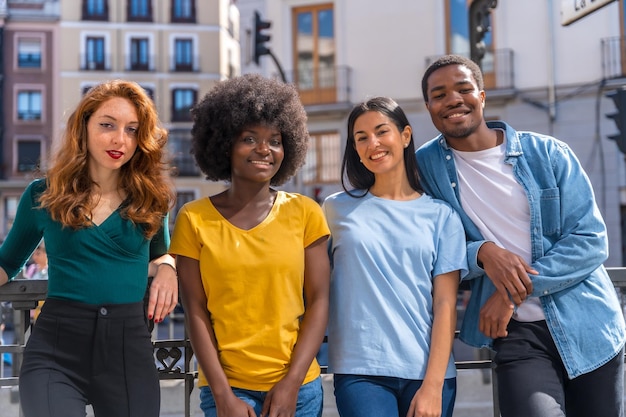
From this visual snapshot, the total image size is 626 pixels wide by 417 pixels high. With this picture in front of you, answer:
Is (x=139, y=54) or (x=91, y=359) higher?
(x=139, y=54)

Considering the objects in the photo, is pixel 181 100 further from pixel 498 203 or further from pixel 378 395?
pixel 378 395

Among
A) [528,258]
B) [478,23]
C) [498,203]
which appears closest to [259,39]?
[478,23]

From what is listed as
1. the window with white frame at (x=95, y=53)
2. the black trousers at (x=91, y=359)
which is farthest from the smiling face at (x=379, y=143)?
the window with white frame at (x=95, y=53)

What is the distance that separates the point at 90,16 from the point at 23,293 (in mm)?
40159

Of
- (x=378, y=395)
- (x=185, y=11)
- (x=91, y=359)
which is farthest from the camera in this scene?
(x=185, y=11)

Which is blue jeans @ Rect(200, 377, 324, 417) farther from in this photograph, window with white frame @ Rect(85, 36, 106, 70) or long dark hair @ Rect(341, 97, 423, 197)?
window with white frame @ Rect(85, 36, 106, 70)

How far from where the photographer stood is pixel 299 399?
263 cm

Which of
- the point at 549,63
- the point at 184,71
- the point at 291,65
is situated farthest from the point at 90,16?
the point at 549,63

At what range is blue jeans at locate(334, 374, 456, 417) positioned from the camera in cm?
264

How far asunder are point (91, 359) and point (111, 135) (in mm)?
828

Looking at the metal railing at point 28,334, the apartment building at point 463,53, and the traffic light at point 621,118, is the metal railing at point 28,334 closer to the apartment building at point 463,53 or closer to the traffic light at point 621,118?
the traffic light at point 621,118

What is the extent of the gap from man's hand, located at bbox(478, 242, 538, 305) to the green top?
1.32m

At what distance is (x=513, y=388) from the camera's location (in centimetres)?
270

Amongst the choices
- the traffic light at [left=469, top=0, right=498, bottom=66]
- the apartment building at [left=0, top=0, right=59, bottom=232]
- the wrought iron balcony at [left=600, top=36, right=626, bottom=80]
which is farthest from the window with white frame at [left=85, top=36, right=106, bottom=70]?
the traffic light at [left=469, top=0, right=498, bottom=66]
